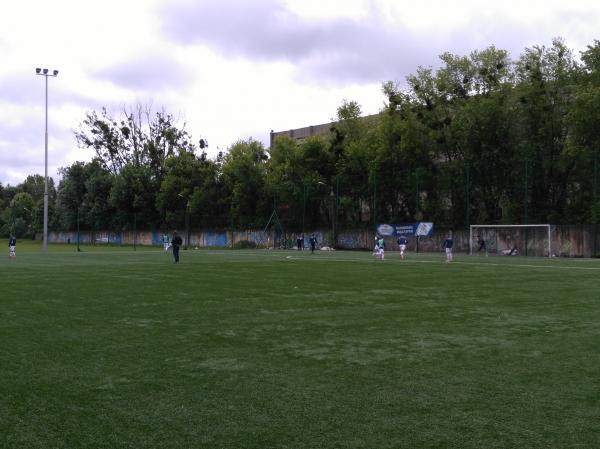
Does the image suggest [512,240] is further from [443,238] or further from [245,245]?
[245,245]

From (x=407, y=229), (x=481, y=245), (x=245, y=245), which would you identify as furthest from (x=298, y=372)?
(x=245, y=245)

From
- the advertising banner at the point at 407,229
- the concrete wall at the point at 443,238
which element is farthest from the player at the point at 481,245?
the advertising banner at the point at 407,229

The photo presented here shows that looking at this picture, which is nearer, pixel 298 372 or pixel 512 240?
pixel 298 372

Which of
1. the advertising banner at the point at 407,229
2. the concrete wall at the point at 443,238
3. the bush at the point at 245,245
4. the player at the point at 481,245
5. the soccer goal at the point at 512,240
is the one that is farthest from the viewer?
the bush at the point at 245,245

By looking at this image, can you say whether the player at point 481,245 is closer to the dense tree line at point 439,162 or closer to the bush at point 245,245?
the dense tree line at point 439,162

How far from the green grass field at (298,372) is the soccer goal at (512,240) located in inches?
1195

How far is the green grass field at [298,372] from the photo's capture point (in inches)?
198

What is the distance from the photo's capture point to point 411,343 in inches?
347

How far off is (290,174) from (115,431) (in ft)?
201

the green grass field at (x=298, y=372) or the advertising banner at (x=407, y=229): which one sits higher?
the advertising banner at (x=407, y=229)

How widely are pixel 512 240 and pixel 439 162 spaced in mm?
13518

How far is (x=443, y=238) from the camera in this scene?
50500mm

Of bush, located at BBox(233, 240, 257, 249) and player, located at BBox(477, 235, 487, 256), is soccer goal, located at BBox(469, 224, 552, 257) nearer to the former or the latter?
player, located at BBox(477, 235, 487, 256)

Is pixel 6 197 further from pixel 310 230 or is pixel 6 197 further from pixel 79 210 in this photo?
pixel 310 230
